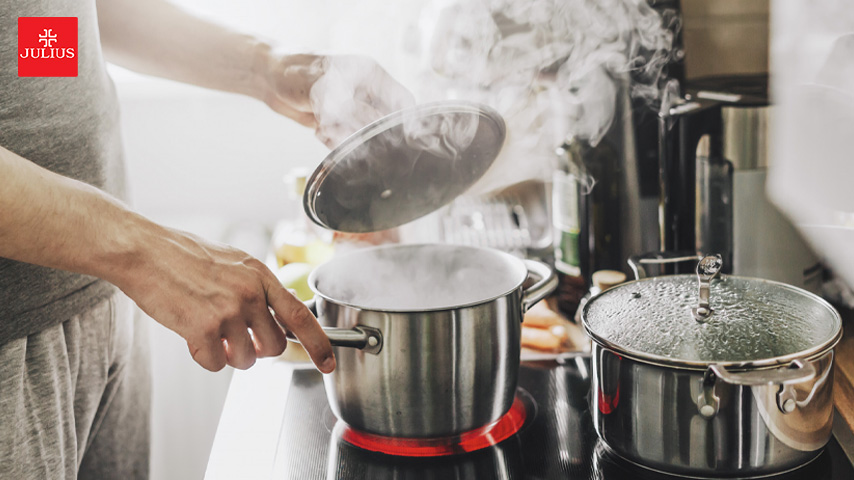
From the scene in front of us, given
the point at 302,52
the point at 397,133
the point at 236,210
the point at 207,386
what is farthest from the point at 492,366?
the point at 236,210

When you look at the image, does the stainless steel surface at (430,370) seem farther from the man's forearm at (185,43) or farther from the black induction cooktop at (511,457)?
the man's forearm at (185,43)

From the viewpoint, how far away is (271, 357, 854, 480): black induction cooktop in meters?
0.71

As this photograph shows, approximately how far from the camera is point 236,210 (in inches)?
92.0

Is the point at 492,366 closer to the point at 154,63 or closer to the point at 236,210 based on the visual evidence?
the point at 154,63

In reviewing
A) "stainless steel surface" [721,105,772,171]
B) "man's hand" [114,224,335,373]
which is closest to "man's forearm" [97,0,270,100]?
"man's hand" [114,224,335,373]

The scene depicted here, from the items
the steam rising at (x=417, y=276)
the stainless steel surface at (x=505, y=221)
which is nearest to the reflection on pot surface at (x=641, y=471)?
the steam rising at (x=417, y=276)

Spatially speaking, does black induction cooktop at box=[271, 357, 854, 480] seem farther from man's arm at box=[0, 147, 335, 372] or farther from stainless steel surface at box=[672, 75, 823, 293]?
stainless steel surface at box=[672, 75, 823, 293]

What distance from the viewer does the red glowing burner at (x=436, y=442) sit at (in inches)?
30.2

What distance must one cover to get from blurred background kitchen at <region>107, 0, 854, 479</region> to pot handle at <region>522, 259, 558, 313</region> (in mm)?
280

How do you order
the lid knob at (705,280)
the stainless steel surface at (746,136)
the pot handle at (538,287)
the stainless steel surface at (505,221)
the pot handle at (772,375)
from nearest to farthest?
the pot handle at (772,375)
the lid knob at (705,280)
the pot handle at (538,287)
the stainless steel surface at (746,136)
the stainless steel surface at (505,221)

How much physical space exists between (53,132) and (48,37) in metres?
0.12

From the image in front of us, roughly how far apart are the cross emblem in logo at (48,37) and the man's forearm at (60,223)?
0.29 metres

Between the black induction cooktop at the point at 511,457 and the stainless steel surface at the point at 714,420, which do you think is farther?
the black induction cooktop at the point at 511,457

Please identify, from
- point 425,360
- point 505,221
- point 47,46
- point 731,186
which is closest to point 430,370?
point 425,360
